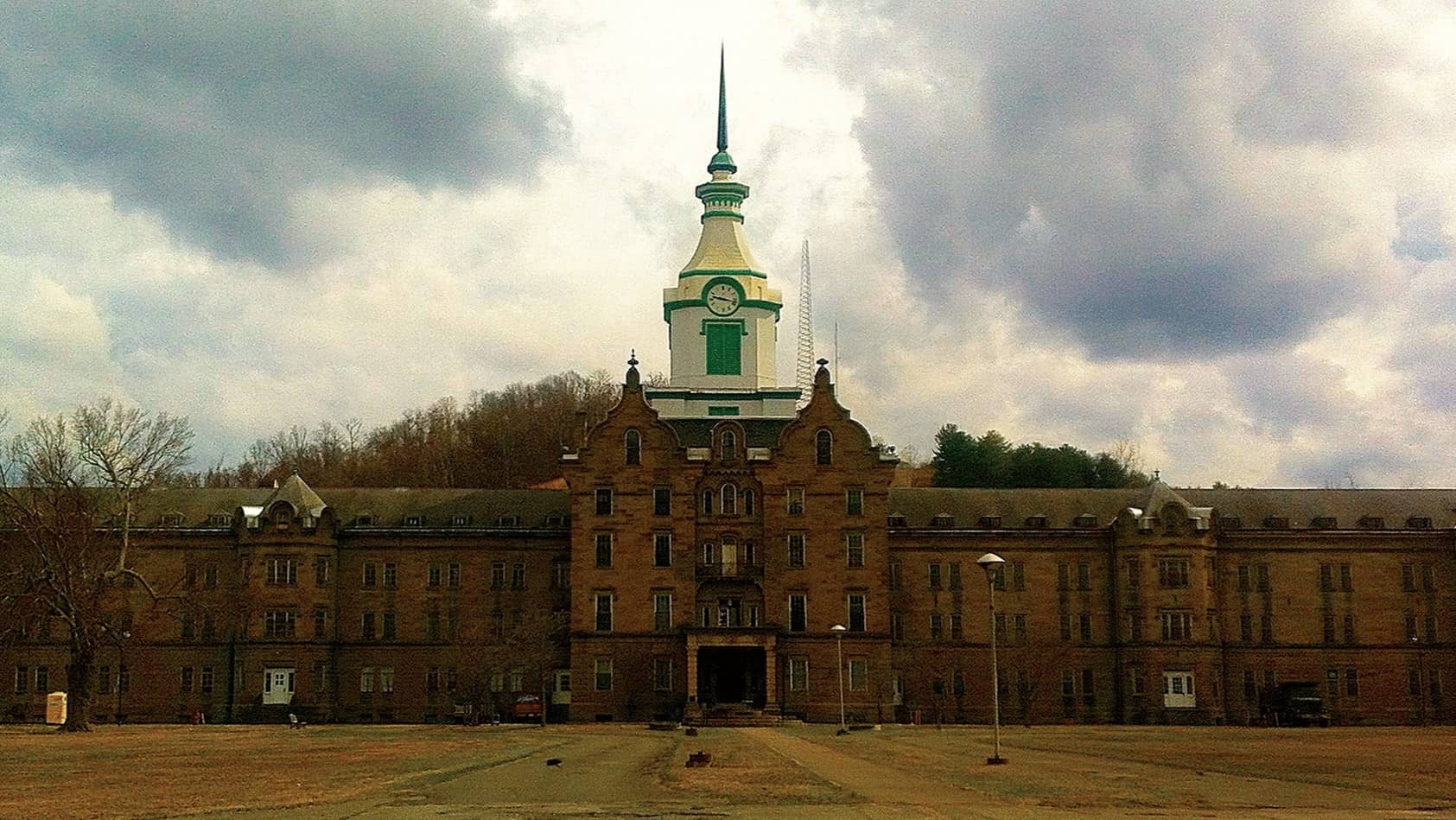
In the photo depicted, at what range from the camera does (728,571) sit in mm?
105562

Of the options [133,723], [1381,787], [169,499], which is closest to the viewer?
[1381,787]

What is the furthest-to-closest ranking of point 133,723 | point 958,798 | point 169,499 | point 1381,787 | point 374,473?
point 374,473 < point 169,499 < point 133,723 < point 1381,787 < point 958,798

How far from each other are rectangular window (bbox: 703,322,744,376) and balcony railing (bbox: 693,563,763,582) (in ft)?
77.6

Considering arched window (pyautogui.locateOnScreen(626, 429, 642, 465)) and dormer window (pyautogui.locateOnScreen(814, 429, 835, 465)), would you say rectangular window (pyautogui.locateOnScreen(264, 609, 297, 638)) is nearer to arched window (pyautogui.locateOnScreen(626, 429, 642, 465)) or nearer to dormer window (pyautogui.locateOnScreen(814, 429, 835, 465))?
arched window (pyautogui.locateOnScreen(626, 429, 642, 465))

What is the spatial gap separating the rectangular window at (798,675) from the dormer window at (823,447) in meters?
12.4

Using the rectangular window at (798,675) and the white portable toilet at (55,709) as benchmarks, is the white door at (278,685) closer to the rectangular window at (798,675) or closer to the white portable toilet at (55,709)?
the white portable toilet at (55,709)

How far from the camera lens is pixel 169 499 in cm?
11156

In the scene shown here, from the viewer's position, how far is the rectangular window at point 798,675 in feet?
340

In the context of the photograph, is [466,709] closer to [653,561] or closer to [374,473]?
[653,561]

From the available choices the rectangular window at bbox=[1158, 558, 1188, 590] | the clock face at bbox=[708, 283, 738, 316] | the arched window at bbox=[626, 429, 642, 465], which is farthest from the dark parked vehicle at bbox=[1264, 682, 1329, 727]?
the clock face at bbox=[708, 283, 738, 316]

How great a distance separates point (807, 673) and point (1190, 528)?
26.2 m

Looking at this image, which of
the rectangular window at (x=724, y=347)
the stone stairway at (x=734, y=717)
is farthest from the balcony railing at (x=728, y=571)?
the rectangular window at (x=724, y=347)

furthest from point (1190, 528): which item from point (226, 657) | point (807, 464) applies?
point (226, 657)

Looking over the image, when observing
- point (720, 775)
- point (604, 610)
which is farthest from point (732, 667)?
point (720, 775)
